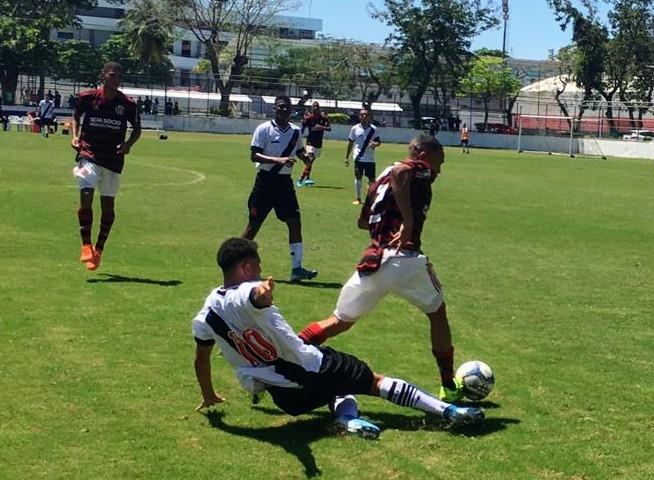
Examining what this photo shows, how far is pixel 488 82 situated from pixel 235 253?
8387 cm

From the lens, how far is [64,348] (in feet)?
25.3

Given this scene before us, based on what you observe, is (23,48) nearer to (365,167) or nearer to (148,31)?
(148,31)

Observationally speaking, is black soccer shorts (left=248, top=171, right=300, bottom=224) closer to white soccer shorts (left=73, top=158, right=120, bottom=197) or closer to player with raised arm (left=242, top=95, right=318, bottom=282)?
player with raised arm (left=242, top=95, right=318, bottom=282)

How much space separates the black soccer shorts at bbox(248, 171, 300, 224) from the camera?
1145 centimetres

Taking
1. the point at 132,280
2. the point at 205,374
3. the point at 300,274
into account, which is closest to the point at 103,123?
the point at 132,280

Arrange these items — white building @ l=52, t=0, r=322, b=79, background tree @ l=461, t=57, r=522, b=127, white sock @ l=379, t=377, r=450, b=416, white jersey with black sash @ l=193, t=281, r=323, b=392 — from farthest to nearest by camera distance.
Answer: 1. white building @ l=52, t=0, r=322, b=79
2. background tree @ l=461, t=57, r=522, b=127
3. white sock @ l=379, t=377, r=450, b=416
4. white jersey with black sash @ l=193, t=281, r=323, b=392

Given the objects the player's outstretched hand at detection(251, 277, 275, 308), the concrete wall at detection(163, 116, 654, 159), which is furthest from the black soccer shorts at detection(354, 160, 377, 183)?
the concrete wall at detection(163, 116, 654, 159)

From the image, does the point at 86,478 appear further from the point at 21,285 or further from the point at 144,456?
the point at 21,285

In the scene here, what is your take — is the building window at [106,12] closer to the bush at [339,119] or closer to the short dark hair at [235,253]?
the bush at [339,119]

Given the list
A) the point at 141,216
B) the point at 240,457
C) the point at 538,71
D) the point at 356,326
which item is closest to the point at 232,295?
the point at 240,457

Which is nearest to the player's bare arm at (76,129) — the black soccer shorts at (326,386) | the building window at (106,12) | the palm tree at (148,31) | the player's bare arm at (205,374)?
the player's bare arm at (205,374)

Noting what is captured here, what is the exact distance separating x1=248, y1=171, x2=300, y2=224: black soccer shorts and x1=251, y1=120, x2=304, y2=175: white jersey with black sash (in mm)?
86

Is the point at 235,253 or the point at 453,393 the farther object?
the point at 453,393

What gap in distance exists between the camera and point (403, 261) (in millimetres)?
6457
